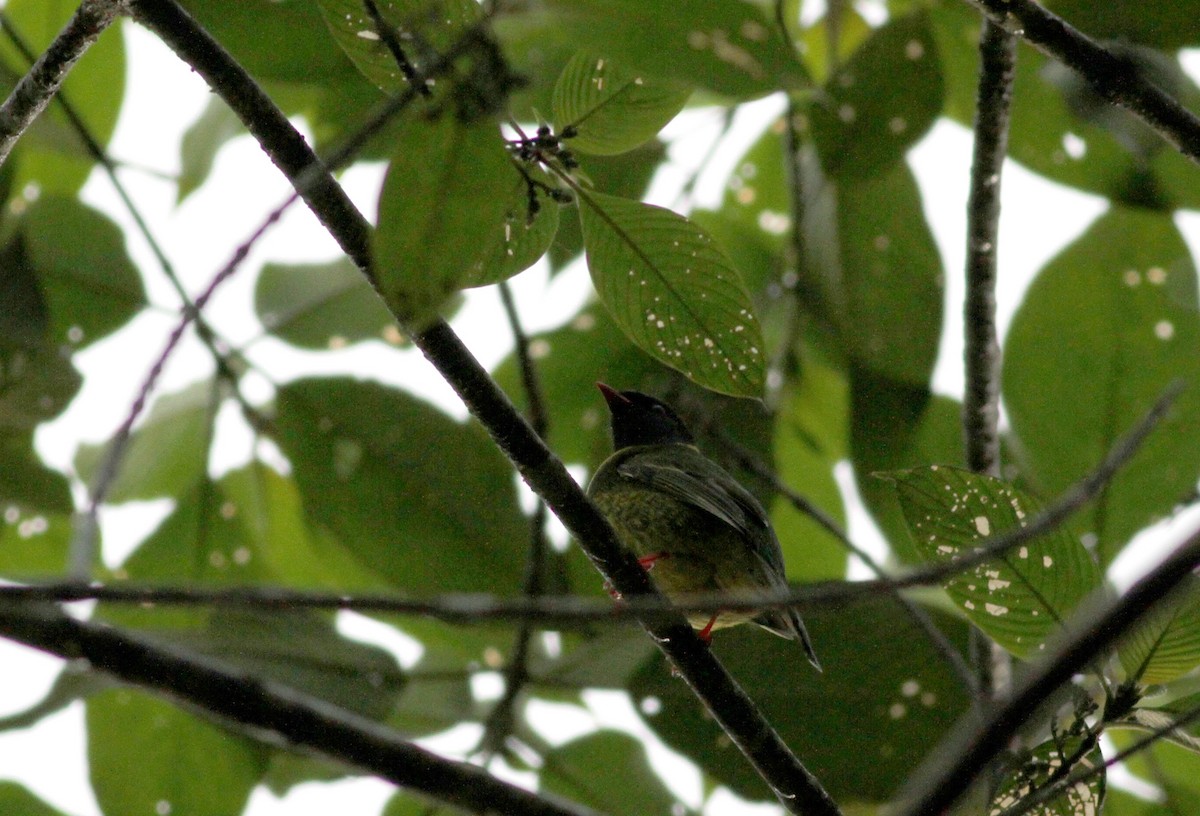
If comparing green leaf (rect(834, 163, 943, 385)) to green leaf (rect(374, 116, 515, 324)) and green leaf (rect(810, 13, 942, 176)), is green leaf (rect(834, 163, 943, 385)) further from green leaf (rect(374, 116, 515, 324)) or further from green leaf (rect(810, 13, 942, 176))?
green leaf (rect(374, 116, 515, 324))

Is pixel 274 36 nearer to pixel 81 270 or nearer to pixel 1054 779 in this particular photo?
pixel 81 270

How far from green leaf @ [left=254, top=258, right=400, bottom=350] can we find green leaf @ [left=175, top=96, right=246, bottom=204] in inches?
14.7

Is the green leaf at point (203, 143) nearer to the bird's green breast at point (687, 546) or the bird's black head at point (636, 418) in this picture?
the bird's black head at point (636, 418)

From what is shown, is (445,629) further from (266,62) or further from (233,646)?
(266,62)

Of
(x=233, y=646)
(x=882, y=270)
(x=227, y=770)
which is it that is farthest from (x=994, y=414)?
(x=227, y=770)

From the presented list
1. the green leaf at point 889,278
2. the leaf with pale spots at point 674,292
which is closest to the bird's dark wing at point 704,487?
the green leaf at point 889,278

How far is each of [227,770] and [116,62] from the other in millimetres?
2152

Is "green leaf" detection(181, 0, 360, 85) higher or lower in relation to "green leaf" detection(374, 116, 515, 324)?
higher

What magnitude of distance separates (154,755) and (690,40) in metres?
2.87

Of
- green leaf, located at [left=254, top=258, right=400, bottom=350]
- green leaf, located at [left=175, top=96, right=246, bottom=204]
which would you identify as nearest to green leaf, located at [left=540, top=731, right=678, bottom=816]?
green leaf, located at [left=254, top=258, right=400, bottom=350]

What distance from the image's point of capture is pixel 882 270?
3871 millimetres

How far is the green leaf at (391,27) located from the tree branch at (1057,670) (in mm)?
1245

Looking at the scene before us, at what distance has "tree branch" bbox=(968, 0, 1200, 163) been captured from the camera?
2.31m

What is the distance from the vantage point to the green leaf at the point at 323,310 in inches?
163
